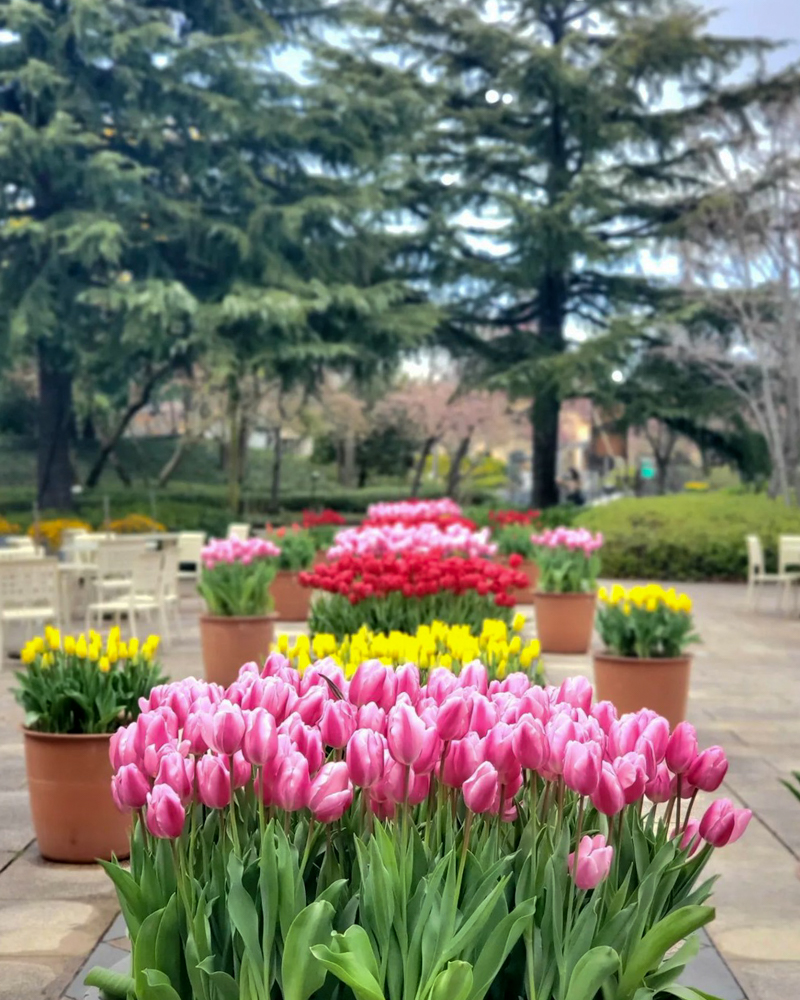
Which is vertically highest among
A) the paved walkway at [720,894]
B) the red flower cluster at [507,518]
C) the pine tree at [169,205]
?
the pine tree at [169,205]

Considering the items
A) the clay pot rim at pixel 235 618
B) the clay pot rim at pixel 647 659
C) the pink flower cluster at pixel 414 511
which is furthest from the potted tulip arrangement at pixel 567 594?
the clay pot rim at pixel 647 659

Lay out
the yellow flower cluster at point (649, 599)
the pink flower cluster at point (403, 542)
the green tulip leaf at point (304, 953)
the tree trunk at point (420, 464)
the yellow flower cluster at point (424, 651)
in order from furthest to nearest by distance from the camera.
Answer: the tree trunk at point (420, 464)
the pink flower cluster at point (403, 542)
the yellow flower cluster at point (649, 599)
the yellow flower cluster at point (424, 651)
the green tulip leaf at point (304, 953)

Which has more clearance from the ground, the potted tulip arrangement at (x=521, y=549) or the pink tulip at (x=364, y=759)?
the pink tulip at (x=364, y=759)

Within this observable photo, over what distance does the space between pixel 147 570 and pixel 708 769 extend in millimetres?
9774

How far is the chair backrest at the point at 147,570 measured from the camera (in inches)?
450

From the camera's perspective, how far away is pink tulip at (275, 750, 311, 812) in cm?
201

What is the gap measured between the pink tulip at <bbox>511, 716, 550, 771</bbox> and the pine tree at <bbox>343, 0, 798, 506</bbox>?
946 inches

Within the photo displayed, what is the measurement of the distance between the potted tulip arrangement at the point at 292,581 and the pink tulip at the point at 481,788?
38.0ft

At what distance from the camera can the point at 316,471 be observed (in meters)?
44.2

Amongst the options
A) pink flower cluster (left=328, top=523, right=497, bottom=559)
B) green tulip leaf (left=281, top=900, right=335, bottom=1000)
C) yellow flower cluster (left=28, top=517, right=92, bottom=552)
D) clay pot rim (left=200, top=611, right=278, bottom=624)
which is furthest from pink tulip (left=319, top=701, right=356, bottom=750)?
yellow flower cluster (left=28, top=517, right=92, bottom=552)

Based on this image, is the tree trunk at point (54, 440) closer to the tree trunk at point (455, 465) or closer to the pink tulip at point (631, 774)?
the tree trunk at point (455, 465)

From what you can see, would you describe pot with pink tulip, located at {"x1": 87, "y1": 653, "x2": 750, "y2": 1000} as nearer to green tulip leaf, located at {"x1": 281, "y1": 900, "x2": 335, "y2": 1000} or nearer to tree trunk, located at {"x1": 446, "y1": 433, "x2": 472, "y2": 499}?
green tulip leaf, located at {"x1": 281, "y1": 900, "x2": 335, "y2": 1000}

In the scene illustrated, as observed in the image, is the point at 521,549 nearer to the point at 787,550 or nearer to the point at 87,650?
the point at 787,550

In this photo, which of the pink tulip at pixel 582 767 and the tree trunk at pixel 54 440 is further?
the tree trunk at pixel 54 440
